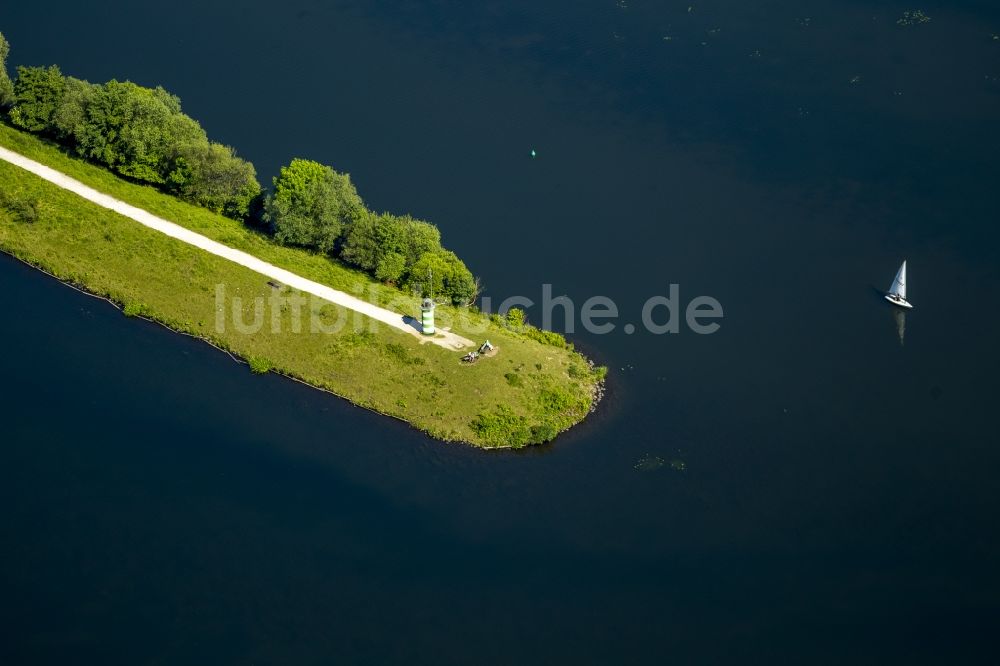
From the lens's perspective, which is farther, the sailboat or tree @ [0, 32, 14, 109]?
tree @ [0, 32, 14, 109]

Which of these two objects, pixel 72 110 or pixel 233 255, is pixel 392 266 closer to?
pixel 233 255

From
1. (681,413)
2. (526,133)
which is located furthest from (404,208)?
(681,413)

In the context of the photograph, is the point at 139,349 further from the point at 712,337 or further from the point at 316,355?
the point at 712,337

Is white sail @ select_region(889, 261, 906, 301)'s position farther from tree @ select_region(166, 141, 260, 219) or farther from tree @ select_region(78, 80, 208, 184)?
tree @ select_region(78, 80, 208, 184)

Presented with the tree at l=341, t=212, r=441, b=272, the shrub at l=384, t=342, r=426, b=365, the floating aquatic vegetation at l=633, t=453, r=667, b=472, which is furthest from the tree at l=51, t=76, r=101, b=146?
the floating aquatic vegetation at l=633, t=453, r=667, b=472

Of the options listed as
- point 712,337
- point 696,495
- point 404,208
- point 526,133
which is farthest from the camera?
point 526,133

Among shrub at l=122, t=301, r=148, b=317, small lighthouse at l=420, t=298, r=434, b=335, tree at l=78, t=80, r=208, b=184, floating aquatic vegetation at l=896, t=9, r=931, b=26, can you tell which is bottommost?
shrub at l=122, t=301, r=148, b=317

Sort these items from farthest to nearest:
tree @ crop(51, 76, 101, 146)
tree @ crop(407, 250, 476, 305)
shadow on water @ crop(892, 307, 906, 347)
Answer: tree @ crop(51, 76, 101, 146) < shadow on water @ crop(892, 307, 906, 347) < tree @ crop(407, 250, 476, 305)

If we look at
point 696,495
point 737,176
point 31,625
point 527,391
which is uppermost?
point 737,176
